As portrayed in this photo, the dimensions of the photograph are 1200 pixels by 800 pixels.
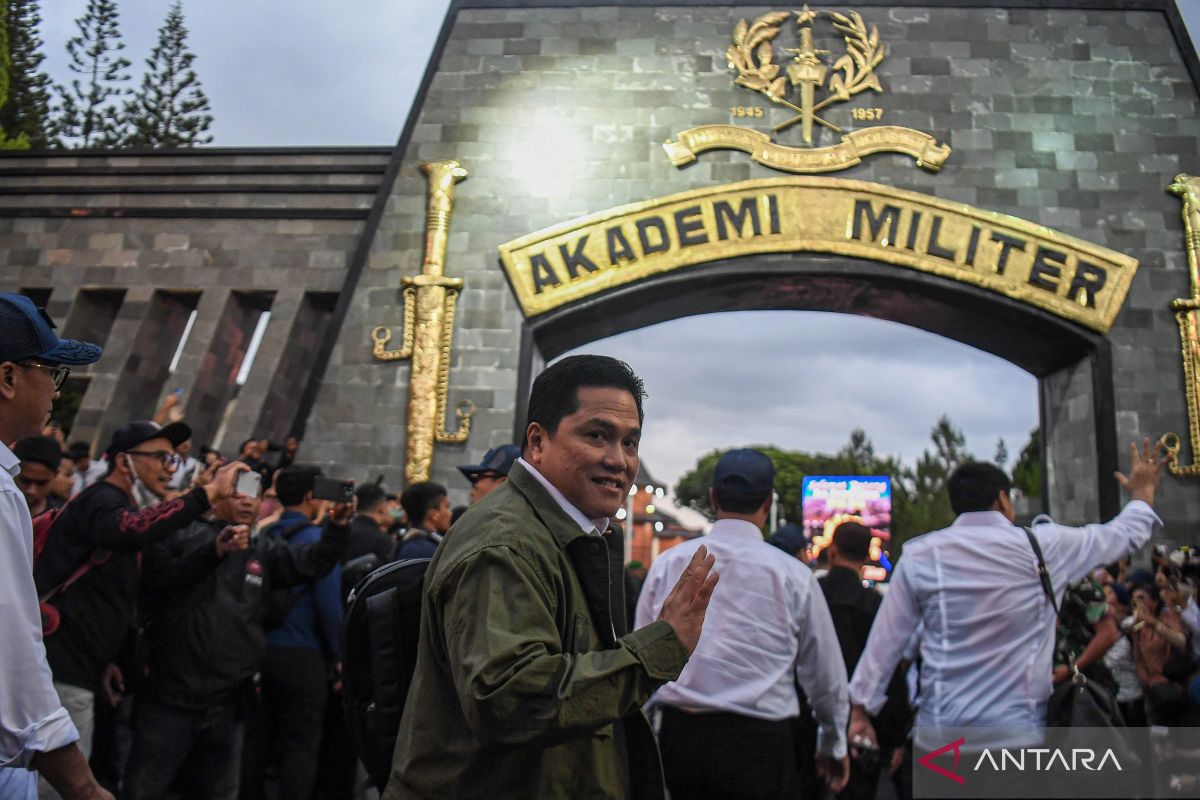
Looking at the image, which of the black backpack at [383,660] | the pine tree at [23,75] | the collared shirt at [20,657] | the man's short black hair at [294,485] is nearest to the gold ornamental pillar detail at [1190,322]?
the man's short black hair at [294,485]

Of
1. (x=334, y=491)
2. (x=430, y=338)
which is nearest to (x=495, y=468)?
(x=334, y=491)

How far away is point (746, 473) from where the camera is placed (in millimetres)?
3910

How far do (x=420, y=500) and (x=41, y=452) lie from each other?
2.14 metres

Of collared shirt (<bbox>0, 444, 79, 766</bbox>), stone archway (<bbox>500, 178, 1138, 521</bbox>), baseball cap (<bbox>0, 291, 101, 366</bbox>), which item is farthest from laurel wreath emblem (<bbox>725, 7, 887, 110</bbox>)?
collared shirt (<bbox>0, 444, 79, 766</bbox>)

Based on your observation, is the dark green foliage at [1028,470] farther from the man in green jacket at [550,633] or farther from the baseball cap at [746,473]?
the man in green jacket at [550,633]

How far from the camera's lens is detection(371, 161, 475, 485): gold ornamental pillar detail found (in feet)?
39.3

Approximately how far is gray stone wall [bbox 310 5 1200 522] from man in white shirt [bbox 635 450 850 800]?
8.36 m

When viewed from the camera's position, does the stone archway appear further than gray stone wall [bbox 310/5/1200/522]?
No

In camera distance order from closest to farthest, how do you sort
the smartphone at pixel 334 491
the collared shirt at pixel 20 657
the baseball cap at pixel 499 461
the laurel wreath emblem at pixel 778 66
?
the collared shirt at pixel 20 657 → the smartphone at pixel 334 491 → the baseball cap at pixel 499 461 → the laurel wreath emblem at pixel 778 66

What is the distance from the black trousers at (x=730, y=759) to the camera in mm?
3555

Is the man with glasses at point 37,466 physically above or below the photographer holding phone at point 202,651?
above

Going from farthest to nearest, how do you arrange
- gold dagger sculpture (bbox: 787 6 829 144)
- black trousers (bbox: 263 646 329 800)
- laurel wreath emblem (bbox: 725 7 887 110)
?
laurel wreath emblem (bbox: 725 7 887 110), gold dagger sculpture (bbox: 787 6 829 144), black trousers (bbox: 263 646 329 800)

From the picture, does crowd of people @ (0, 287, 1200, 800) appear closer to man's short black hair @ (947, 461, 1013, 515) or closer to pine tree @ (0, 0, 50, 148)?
man's short black hair @ (947, 461, 1013, 515)

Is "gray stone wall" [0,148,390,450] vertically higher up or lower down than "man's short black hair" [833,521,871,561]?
higher up
